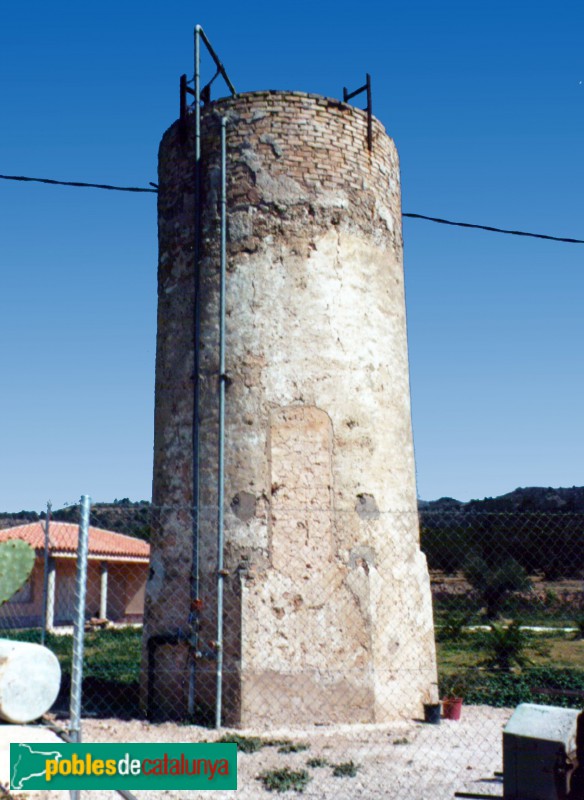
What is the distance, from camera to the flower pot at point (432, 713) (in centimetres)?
966

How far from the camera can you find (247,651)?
30.1ft

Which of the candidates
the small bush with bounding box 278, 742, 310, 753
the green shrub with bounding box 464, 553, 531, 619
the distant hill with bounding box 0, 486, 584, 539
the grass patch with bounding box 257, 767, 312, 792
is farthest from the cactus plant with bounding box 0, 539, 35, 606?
the distant hill with bounding box 0, 486, 584, 539

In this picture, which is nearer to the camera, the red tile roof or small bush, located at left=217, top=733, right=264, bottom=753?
small bush, located at left=217, top=733, right=264, bottom=753

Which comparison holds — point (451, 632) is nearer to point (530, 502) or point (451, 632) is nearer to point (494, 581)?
point (494, 581)

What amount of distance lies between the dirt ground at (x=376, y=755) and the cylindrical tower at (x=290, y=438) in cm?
43

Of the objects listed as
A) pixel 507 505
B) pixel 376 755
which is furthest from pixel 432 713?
pixel 507 505

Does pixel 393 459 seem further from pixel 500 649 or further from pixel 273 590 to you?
pixel 500 649

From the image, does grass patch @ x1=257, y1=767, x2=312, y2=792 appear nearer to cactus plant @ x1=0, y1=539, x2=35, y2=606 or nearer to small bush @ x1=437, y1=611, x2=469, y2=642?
cactus plant @ x1=0, y1=539, x2=35, y2=606

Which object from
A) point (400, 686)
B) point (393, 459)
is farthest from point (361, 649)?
point (393, 459)

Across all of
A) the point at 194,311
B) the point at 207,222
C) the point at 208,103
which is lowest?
the point at 194,311

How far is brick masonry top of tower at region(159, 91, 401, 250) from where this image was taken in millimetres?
10320

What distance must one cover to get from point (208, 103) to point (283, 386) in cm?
399

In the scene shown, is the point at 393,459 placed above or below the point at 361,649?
above

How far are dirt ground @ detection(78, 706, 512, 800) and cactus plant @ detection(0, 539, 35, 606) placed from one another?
67.8 inches
